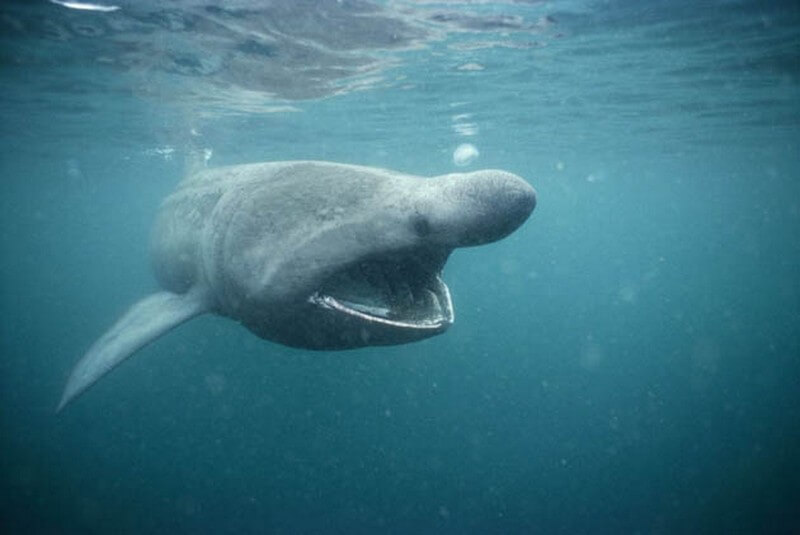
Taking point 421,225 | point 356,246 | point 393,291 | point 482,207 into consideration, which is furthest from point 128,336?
point 482,207

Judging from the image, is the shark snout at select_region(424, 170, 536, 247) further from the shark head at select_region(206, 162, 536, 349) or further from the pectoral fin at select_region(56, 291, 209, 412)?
the pectoral fin at select_region(56, 291, 209, 412)

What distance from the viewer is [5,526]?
1312 centimetres

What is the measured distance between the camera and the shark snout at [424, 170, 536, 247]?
3.43m

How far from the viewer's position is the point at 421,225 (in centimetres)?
376

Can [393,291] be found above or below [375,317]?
below

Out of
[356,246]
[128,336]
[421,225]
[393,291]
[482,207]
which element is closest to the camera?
[482,207]

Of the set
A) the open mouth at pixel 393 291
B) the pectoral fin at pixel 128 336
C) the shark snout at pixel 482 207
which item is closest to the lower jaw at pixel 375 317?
the open mouth at pixel 393 291

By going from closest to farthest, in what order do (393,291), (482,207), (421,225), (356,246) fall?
(482,207) < (421,225) < (356,246) < (393,291)

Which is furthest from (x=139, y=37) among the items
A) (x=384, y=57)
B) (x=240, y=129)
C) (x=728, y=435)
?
(x=728, y=435)

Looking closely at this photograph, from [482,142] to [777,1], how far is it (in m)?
17.3

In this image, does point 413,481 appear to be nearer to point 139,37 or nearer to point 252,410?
point 252,410

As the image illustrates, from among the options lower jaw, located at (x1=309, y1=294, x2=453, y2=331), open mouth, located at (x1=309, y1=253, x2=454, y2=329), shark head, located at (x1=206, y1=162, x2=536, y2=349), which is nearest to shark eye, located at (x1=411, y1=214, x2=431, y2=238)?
A: shark head, located at (x1=206, y1=162, x2=536, y2=349)

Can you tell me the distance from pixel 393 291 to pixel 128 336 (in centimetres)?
365

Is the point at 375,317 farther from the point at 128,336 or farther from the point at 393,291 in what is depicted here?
the point at 128,336
